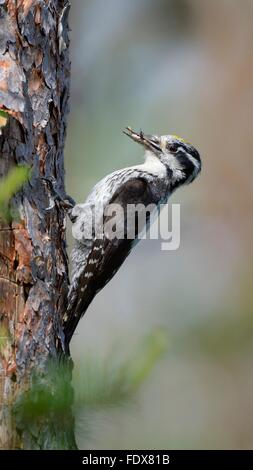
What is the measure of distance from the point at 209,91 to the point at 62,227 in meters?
4.97

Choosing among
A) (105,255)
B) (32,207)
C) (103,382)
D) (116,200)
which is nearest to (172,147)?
(116,200)

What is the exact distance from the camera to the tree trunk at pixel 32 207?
114 inches

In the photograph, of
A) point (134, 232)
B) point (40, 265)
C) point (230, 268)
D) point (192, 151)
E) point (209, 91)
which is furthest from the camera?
point (209, 91)

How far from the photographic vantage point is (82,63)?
7.89 meters

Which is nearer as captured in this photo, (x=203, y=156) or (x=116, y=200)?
(x=116, y=200)

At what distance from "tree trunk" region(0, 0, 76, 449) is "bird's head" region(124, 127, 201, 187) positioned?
3.96 ft

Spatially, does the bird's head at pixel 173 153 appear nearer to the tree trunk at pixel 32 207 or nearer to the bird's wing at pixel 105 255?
the bird's wing at pixel 105 255

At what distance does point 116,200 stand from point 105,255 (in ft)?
1.18

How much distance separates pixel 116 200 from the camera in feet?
14.2

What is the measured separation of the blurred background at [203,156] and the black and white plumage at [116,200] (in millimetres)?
2150

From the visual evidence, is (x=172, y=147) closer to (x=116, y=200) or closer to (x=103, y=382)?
(x=116, y=200)

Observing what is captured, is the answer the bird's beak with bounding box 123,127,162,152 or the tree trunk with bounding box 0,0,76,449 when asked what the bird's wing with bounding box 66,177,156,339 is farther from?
the bird's beak with bounding box 123,127,162,152

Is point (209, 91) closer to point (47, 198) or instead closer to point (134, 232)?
point (134, 232)
